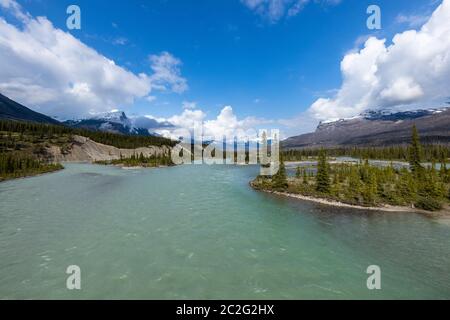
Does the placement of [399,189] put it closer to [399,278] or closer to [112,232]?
[399,278]

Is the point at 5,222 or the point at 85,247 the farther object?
the point at 5,222

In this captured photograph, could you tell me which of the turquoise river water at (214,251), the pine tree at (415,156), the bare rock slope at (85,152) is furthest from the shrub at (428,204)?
A: the bare rock slope at (85,152)

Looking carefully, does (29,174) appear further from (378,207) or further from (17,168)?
(378,207)

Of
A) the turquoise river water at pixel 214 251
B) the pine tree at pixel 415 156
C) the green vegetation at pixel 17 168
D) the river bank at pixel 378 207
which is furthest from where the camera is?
the green vegetation at pixel 17 168

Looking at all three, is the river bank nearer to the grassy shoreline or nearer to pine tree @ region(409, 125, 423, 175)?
pine tree @ region(409, 125, 423, 175)

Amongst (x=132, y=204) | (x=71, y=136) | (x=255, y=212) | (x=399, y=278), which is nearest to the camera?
(x=399, y=278)

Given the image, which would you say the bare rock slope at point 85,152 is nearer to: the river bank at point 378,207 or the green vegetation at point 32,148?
the green vegetation at point 32,148

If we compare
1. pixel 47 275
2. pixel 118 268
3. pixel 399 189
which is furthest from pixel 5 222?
pixel 399 189

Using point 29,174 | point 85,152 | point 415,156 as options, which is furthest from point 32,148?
point 415,156
